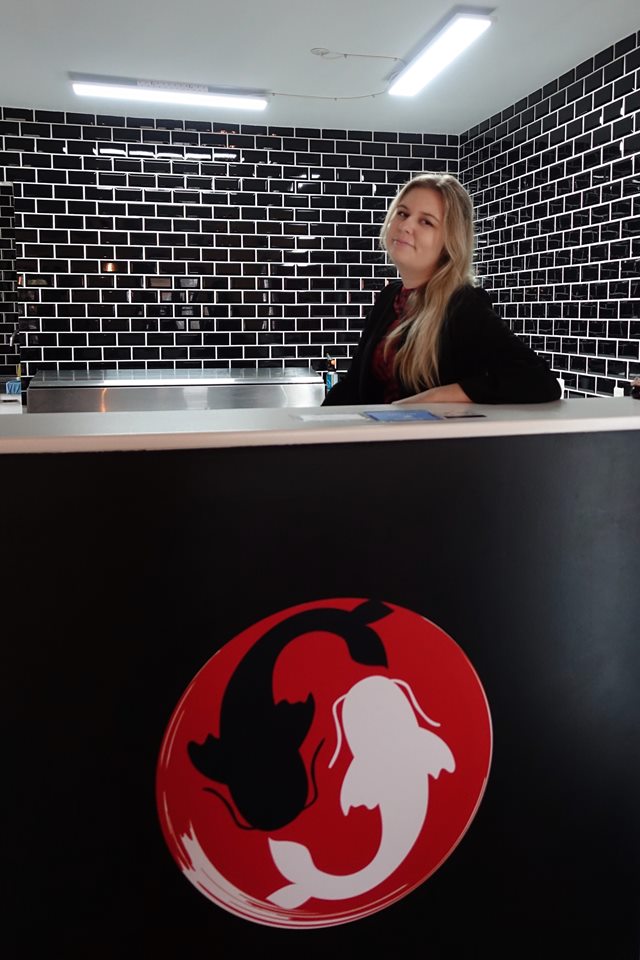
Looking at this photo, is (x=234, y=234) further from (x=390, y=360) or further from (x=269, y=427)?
(x=269, y=427)

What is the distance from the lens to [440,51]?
9.46 ft

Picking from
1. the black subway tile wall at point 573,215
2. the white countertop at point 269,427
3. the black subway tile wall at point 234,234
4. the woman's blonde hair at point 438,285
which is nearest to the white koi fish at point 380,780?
the white countertop at point 269,427

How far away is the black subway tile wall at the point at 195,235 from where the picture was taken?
4094 millimetres

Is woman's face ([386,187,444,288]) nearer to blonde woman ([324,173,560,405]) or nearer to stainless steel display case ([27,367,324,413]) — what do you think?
blonde woman ([324,173,560,405])

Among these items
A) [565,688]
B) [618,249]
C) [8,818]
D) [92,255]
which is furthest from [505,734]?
[92,255]

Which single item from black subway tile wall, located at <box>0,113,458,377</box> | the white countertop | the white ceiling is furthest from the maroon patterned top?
black subway tile wall, located at <box>0,113,458,377</box>

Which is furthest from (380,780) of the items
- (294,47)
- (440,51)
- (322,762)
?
(294,47)

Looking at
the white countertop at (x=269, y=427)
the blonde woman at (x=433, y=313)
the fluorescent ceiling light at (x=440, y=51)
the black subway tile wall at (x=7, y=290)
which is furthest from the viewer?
the black subway tile wall at (x=7, y=290)

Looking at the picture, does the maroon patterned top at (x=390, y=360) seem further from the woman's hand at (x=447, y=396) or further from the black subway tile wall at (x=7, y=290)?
the black subway tile wall at (x=7, y=290)

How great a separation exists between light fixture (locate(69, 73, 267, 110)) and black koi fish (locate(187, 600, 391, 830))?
2985 mm

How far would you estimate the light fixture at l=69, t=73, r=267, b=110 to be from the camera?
3.37m

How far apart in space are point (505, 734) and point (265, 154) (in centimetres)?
374

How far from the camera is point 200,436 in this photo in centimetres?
106

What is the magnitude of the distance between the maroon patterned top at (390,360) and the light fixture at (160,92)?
A: 2.07 meters
